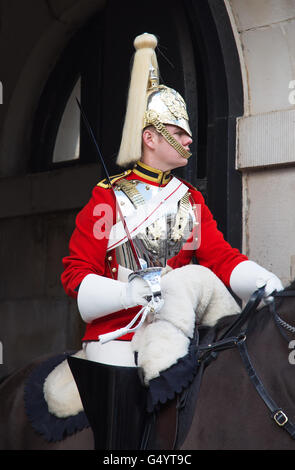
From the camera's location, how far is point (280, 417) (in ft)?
8.23

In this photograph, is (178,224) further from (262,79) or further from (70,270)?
(262,79)

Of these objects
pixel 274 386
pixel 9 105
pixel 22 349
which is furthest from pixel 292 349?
pixel 9 105

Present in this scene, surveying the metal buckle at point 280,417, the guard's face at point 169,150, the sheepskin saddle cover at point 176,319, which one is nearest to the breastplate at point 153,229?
the guard's face at point 169,150

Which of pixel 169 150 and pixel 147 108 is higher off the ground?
pixel 147 108

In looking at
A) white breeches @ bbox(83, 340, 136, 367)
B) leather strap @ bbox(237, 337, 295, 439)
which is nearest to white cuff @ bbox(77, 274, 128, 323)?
white breeches @ bbox(83, 340, 136, 367)

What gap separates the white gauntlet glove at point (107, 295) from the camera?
284 centimetres

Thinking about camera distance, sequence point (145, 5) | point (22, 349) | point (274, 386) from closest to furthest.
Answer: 1. point (274, 386)
2. point (145, 5)
3. point (22, 349)

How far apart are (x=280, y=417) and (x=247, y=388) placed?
154 mm

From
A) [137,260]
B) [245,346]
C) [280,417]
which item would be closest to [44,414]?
[137,260]

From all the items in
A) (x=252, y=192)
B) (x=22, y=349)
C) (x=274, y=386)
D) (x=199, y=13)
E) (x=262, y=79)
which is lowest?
(x=22, y=349)

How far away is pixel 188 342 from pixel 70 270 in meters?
0.54

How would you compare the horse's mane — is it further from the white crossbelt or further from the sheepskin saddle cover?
the white crossbelt

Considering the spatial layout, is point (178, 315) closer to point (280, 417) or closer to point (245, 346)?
point (245, 346)

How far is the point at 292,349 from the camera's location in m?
2.58
